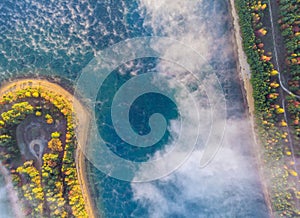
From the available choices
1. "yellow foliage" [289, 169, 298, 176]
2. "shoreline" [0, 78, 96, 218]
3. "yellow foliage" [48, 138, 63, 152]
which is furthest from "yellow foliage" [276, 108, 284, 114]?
"yellow foliage" [48, 138, 63, 152]

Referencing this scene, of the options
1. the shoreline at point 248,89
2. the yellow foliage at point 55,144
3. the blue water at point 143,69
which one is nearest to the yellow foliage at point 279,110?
the shoreline at point 248,89

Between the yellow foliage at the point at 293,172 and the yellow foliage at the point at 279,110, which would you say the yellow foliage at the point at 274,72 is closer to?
the yellow foliage at the point at 279,110

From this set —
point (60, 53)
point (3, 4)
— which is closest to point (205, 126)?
point (60, 53)

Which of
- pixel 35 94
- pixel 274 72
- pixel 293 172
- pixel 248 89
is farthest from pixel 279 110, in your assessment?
pixel 35 94

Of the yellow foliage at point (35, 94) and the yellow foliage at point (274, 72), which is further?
the yellow foliage at point (35, 94)

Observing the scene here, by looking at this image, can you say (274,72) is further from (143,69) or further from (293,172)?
(143,69)

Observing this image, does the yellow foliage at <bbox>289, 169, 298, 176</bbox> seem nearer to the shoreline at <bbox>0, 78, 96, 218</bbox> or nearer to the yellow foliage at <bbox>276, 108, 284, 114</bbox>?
the yellow foliage at <bbox>276, 108, 284, 114</bbox>
